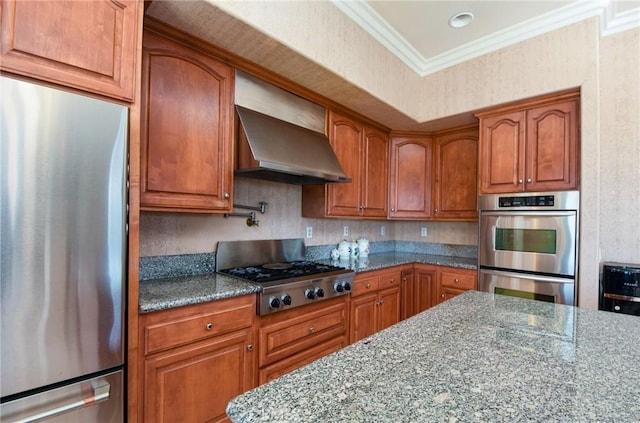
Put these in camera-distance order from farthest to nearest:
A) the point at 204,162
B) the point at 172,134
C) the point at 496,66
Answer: the point at 496,66
the point at 204,162
the point at 172,134

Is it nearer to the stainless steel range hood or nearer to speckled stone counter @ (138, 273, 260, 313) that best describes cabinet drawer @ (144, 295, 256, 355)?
speckled stone counter @ (138, 273, 260, 313)

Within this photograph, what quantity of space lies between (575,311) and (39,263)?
6.96 ft

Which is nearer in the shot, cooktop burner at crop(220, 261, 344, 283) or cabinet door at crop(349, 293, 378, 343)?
cooktop burner at crop(220, 261, 344, 283)

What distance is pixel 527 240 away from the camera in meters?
2.47

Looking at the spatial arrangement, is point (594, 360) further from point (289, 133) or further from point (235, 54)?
point (235, 54)

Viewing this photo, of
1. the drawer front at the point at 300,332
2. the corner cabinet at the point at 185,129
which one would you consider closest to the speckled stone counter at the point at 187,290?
the drawer front at the point at 300,332

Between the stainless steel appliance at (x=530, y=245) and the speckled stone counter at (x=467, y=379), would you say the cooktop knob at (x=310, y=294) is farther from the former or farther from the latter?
the stainless steel appliance at (x=530, y=245)

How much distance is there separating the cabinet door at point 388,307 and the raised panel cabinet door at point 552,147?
4.91 feet

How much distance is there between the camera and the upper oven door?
89.9 inches

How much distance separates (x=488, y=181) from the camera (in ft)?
9.05

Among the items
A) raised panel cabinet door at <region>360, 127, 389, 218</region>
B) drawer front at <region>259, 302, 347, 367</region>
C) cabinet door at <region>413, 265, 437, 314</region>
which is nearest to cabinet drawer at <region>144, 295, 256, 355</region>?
drawer front at <region>259, 302, 347, 367</region>

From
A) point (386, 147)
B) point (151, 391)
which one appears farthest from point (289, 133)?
point (151, 391)

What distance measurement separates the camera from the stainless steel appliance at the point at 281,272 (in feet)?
6.10

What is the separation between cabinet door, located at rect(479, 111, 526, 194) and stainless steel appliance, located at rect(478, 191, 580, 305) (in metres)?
0.13
